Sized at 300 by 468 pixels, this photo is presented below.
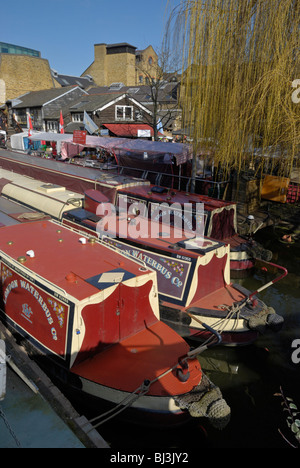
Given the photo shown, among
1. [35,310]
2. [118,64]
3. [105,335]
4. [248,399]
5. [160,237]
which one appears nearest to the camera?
[105,335]

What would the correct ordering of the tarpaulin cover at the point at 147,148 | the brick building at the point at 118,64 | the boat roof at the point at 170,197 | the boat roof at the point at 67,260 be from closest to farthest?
the boat roof at the point at 67,260 < the boat roof at the point at 170,197 < the tarpaulin cover at the point at 147,148 < the brick building at the point at 118,64

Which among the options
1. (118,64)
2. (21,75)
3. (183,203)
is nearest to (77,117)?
(21,75)

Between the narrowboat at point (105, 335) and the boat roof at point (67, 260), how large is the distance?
25mm

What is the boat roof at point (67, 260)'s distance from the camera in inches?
283

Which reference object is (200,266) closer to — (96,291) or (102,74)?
(96,291)

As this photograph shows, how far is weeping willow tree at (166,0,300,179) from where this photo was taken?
279 inches

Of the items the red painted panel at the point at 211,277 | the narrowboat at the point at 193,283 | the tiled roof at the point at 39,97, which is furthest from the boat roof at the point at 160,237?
the tiled roof at the point at 39,97

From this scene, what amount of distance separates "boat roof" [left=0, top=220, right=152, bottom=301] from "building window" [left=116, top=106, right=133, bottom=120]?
99.9 ft

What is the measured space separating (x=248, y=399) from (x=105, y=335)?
168 inches

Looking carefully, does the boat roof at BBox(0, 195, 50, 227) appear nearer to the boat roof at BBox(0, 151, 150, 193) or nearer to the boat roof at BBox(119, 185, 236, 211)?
the boat roof at BBox(0, 151, 150, 193)

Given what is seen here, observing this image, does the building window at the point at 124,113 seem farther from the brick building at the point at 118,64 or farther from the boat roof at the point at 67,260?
the boat roof at the point at 67,260

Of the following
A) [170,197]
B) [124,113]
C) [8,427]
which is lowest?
[8,427]

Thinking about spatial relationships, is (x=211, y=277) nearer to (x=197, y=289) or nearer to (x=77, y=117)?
(x=197, y=289)

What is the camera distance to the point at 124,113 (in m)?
37.5
